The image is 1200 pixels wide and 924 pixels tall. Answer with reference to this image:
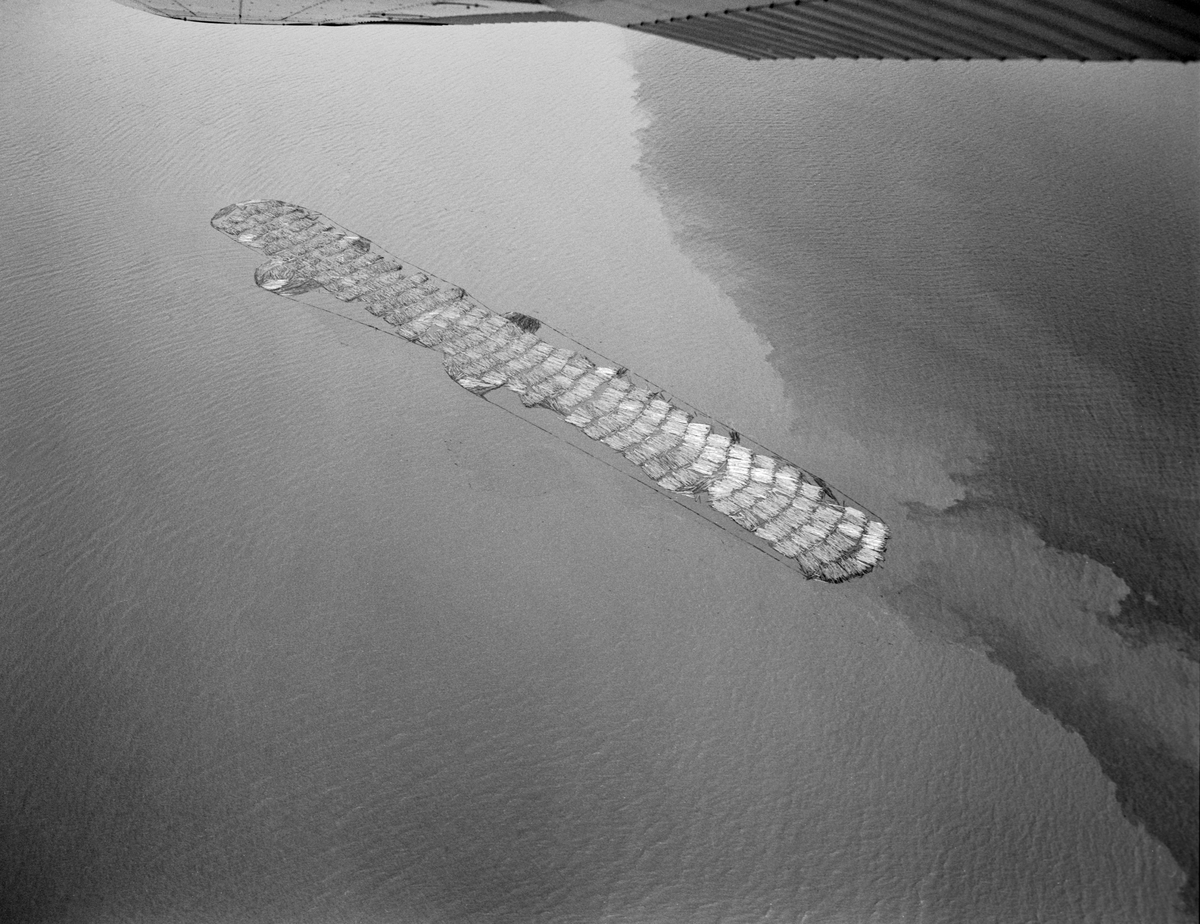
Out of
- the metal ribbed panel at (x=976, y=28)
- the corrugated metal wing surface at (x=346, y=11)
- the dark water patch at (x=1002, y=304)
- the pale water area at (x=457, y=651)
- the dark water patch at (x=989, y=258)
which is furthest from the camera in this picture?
the corrugated metal wing surface at (x=346, y=11)

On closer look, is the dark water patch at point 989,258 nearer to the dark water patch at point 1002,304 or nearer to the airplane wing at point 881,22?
the dark water patch at point 1002,304

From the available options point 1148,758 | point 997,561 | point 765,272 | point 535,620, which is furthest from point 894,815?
point 765,272

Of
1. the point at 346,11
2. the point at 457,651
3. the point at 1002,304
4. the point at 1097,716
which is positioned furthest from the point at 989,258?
the point at 346,11

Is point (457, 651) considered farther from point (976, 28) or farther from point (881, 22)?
point (976, 28)

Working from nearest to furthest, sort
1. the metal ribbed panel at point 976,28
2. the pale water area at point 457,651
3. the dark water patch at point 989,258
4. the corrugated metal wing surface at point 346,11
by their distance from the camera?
the pale water area at point 457,651 → the metal ribbed panel at point 976,28 → the dark water patch at point 989,258 → the corrugated metal wing surface at point 346,11

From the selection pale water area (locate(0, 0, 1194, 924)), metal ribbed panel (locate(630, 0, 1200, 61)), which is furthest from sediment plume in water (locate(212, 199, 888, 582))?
metal ribbed panel (locate(630, 0, 1200, 61))

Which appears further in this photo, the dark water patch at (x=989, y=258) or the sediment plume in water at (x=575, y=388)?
the dark water patch at (x=989, y=258)

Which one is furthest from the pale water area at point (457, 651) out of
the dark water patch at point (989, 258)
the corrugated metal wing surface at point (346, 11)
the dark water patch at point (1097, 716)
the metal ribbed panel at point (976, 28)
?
the corrugated metal wing surface at point (346, 11)

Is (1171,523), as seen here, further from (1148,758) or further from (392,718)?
(392,718)
